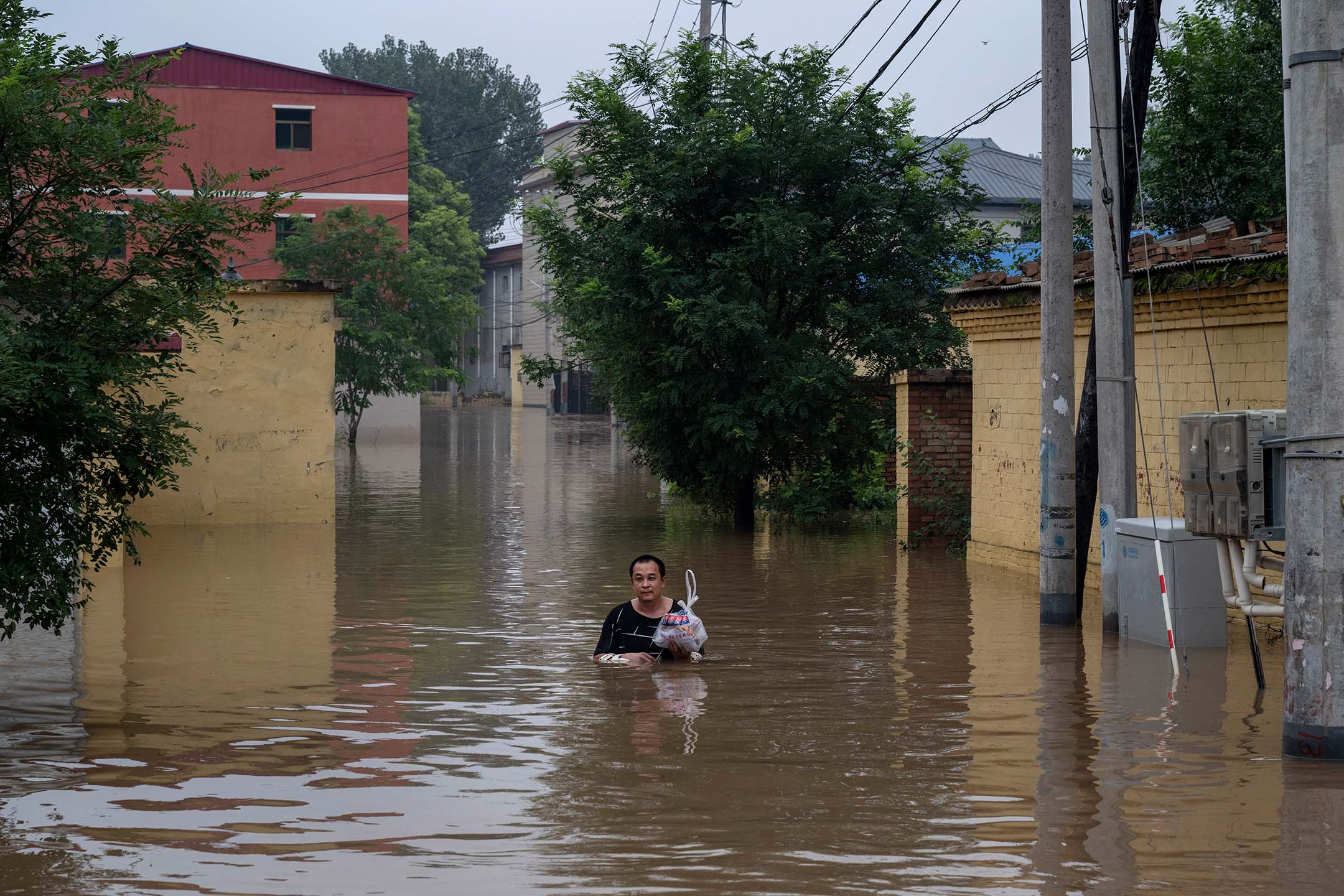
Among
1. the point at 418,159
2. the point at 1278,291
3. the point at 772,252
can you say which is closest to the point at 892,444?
the point at 772,252

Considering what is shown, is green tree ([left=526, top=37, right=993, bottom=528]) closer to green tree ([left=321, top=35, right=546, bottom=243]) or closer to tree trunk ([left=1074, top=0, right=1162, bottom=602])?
tree trunk ([left=1074, top=0, right=1162, bottom=602])

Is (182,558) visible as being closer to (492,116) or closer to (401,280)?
(401,280)

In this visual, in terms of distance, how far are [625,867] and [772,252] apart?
572 inches

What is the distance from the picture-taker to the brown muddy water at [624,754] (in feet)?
18.3

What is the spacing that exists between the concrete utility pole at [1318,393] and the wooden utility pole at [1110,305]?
4559mm

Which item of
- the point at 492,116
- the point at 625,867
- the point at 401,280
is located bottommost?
the point at 625,867

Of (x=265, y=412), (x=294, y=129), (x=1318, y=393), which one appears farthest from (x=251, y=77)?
(x=1318, y=393)

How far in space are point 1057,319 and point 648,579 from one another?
467cm

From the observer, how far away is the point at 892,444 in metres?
19.5

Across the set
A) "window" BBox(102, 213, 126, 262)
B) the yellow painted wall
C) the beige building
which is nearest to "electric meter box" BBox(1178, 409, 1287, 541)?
the beige building

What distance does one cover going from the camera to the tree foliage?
45781mm

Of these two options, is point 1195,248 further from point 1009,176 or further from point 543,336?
point 543,336

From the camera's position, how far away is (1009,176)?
5181 cm

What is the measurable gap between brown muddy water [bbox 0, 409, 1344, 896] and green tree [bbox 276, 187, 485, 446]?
103ft
